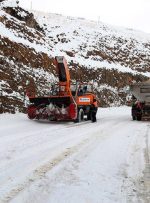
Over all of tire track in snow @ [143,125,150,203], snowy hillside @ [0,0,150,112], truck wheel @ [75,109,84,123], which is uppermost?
snowy hillside @ [0,0,150,112]

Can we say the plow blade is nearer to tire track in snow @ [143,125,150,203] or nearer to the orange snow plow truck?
the orange snow plow truck

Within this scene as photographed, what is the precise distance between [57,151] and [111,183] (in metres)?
2.89

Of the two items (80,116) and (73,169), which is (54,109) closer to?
(80,116)

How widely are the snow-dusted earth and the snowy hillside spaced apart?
8.94 meters

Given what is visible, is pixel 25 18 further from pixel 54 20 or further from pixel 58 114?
pixel 58 114

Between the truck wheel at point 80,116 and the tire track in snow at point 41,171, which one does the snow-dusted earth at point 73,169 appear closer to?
the tire track in snow at point 41,171

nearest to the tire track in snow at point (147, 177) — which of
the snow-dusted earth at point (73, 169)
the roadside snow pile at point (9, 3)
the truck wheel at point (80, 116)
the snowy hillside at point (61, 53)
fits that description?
the snow-dusted earth at point (73, 169)

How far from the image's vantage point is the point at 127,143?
9.95m

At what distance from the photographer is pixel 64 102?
15.8m

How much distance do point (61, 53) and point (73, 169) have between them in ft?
106

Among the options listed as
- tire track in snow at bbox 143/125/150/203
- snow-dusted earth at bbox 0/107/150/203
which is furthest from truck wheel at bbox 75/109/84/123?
tire track in snow at bbox 143/125/150/203

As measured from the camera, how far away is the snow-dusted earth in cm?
501

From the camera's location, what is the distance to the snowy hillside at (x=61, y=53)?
24.2 m

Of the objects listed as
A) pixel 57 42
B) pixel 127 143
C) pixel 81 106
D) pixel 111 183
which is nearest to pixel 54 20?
pixel 57 42
